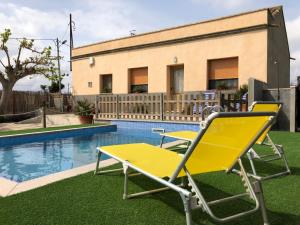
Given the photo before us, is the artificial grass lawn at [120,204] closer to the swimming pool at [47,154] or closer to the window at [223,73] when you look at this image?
the swimming pool at [47,154]

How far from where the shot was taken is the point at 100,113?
1477cm

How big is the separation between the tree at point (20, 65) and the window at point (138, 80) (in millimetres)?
4990

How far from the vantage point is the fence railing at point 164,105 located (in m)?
10.5

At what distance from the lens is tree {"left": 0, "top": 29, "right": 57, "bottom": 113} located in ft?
51.9

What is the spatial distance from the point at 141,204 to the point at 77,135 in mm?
8127

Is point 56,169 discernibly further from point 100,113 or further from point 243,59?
point 243,59

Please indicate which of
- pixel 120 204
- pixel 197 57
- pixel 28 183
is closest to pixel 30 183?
pixel 28 183

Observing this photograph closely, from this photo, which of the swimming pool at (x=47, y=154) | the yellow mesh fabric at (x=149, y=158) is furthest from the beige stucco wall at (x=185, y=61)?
the yellow mesh fabric at (x=149, y=158)

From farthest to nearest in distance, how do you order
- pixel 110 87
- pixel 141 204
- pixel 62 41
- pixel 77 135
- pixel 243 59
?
pixel 62 41, pixel 110 87, pixel 243 59, pixel 77 135, pixel 141 204

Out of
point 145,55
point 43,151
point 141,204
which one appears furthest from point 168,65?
point 141,204

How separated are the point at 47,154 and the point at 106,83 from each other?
12859 millimetres

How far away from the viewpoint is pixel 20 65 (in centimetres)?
1625

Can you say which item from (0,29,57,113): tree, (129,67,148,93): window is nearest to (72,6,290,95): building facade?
(129,67,148,93): window

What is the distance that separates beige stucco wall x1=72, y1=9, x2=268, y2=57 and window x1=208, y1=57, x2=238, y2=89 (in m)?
1.57
